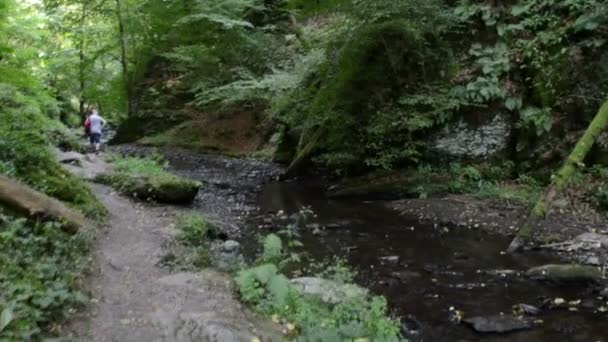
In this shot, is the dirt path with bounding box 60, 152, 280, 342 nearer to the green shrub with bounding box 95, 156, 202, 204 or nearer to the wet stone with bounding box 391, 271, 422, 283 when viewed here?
the wet stone with bounding box 391, 271, 422, 283

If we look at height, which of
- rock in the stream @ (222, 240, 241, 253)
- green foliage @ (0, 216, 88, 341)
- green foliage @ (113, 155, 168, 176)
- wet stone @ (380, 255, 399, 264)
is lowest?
wet stone @ (380, 255, 399, 264)

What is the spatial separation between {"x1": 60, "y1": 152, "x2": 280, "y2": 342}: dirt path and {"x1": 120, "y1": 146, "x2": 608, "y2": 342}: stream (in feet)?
7.18

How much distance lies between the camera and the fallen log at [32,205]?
6366 mm

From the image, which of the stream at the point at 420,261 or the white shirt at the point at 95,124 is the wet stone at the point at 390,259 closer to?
the stream at the point at 420,261

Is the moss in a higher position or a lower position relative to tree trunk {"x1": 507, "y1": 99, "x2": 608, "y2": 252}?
higher

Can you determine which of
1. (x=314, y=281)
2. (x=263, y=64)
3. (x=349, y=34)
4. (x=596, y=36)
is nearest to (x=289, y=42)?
(x=263, y=64)

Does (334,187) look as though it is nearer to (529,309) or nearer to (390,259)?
(390,259)

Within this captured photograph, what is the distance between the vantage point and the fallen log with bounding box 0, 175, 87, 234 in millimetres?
6366

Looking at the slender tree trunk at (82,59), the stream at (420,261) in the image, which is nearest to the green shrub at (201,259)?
the stream at (420,261)

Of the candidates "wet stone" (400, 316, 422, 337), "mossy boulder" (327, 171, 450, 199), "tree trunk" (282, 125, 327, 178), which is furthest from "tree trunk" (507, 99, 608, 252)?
"tree trunk" (282, 125, 327, 178)

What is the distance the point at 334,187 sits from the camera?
14.8 metres

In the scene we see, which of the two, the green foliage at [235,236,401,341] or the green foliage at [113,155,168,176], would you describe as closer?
the green foliage at [235,236,401,341]

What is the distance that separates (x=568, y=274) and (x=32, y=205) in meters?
7.23

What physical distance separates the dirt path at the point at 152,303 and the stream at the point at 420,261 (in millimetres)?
2190
